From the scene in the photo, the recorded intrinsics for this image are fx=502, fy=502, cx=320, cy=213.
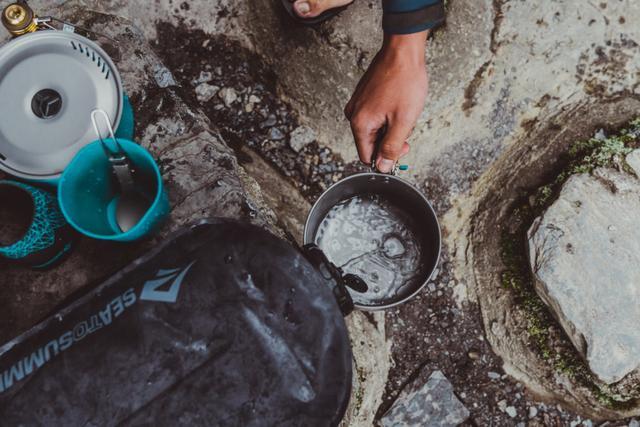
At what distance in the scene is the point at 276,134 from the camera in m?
2.10

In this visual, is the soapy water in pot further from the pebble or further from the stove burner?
the stove burner

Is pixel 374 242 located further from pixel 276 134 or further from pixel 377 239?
pixel 276 134

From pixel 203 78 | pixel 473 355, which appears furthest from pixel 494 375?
pixel 203 78

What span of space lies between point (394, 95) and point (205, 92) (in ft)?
3.00

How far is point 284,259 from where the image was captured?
1.14 m

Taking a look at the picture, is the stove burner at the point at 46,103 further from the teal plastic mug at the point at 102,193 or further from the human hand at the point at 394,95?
the human hand at the point at 394,95

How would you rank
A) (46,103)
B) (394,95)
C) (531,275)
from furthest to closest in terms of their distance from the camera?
(531,275) < (394,95) < (46,103)

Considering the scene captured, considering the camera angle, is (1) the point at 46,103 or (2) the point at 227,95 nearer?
(1) the point at 46,103

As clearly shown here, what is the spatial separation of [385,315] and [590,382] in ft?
2.51

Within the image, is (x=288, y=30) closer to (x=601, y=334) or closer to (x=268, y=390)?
(x=268, y=390)

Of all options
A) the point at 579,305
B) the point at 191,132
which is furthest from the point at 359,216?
the point at 579,305

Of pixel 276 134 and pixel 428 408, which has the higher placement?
pixel 276 134

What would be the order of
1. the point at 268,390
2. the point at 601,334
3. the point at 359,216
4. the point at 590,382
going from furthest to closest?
the point at 359,216 → the point at 590,382 → the point at 601,334 → the point at 268,390

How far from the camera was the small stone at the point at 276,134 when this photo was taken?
2094 millimetres
